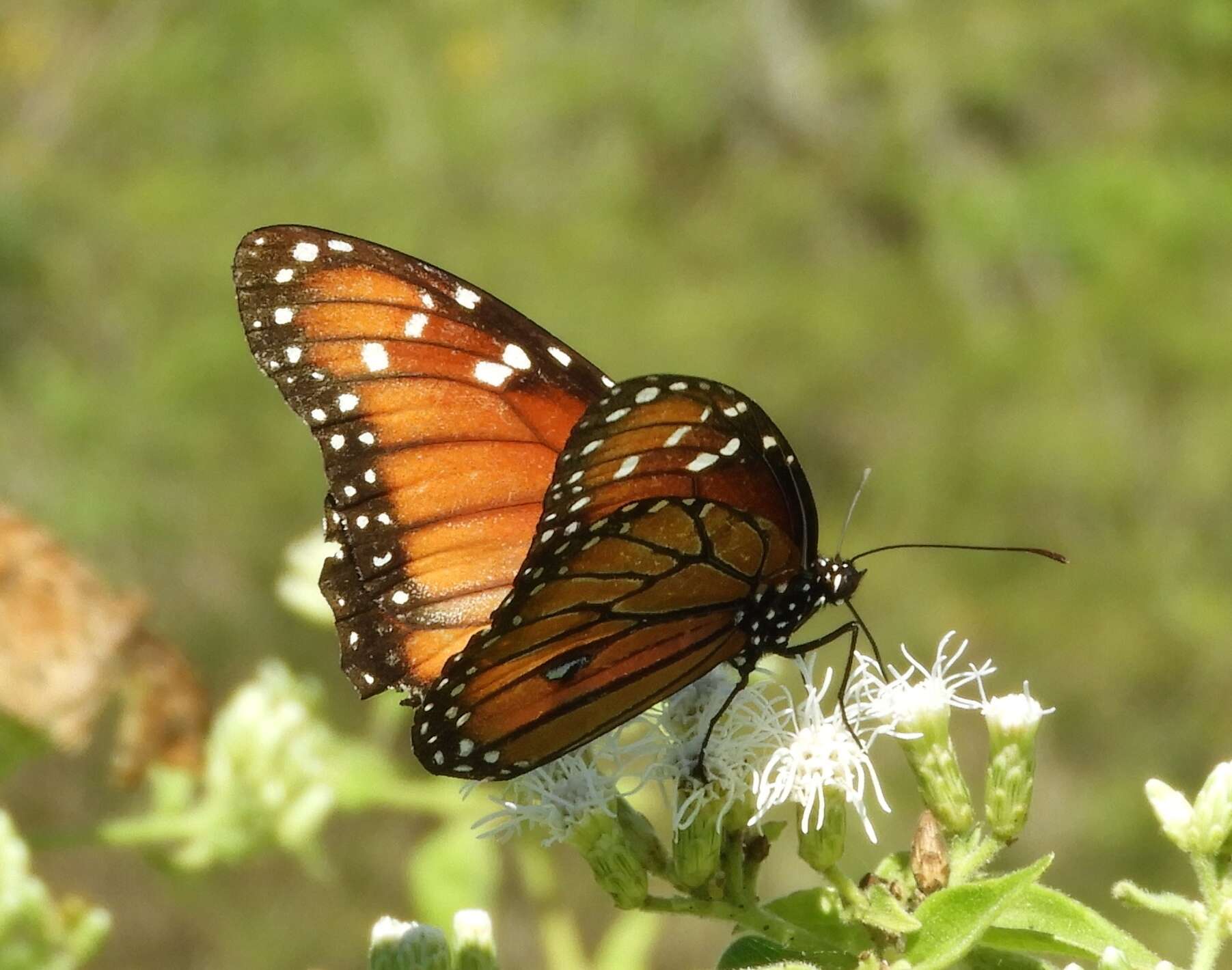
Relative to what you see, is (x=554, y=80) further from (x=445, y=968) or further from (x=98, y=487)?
(x=445, y=968)

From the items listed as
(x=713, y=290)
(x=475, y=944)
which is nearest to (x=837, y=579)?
(x=475, y=944)

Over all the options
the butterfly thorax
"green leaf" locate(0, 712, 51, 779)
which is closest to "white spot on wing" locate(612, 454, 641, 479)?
the butterfly thorax

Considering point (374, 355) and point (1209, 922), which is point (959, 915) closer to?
point (1209, 922)

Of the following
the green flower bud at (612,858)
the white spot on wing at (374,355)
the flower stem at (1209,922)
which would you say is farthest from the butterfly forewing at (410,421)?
the flower stem at (1209,922)

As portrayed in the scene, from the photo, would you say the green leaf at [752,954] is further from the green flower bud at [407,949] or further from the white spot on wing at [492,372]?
the white spot on wing at [492,372]

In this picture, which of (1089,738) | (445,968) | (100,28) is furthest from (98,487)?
(100,28)
